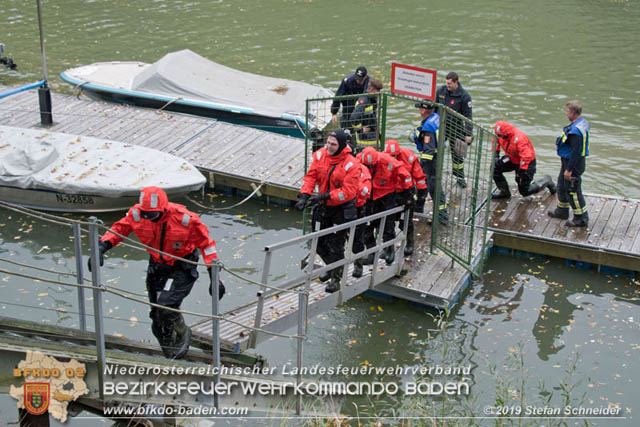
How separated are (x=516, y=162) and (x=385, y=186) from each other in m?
3.31

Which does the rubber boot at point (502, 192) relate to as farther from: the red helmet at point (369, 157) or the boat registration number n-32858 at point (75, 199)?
the boat registration number n-32858 at point (75, 199)

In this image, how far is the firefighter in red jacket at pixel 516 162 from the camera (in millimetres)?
11766

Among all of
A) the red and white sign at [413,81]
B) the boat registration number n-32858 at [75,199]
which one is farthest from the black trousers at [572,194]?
the boat registration number n-32858 at [75,199]

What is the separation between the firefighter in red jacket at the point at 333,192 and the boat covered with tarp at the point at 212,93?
610cm

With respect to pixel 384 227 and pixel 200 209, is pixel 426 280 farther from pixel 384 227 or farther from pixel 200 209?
pixel 200 209

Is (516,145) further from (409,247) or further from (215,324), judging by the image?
(215,324)

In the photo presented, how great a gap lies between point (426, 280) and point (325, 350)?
179 centimetres

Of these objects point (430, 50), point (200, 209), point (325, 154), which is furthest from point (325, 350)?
point (430, 50)

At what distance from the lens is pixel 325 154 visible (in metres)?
8.95

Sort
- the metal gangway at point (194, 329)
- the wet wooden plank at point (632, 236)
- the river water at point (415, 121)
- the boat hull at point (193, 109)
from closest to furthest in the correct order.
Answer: the metal gangway at point (194, 329) < the river water at point (415, 121) < the wet wooden plank at point (632, 236) < the boat hull at point (193, 109)

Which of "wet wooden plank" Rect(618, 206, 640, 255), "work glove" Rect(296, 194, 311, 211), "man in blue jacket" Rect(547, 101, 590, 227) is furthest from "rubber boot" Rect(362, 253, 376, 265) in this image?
"wet wooden plank" Rect(618, 206, 640, 255)

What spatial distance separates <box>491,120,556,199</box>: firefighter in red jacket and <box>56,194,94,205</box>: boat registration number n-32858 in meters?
6.69

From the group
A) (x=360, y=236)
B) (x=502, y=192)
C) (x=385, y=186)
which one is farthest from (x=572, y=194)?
(x=360, y=236)

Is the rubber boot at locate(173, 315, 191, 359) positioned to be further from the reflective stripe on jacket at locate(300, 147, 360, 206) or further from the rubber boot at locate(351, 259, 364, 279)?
the rubber boot at locate(351, 259, 364, 279)
